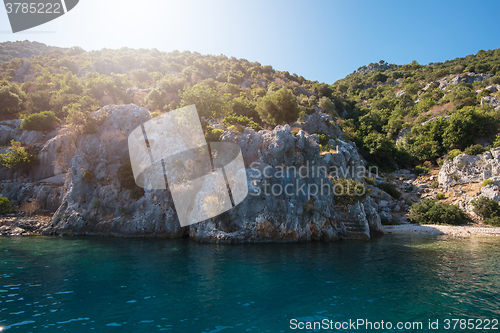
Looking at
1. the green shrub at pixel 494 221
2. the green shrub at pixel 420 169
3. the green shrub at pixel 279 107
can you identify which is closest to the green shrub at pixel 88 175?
the green shrub at pixel 279 107

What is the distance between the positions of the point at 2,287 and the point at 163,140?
22624mm

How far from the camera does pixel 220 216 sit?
2573cm

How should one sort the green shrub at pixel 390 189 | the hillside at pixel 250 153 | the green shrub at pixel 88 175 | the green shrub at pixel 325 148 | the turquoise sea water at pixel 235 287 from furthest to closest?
the green shrub at pixel 390 189 < the green shrub at pixel 325 148 < the green shrub at pixel 88 175 < the hillside at pixel 250 153 < the turquoise sea water at pixel 235 287

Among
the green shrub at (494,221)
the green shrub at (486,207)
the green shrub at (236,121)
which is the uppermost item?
the green shrub at (236,121)

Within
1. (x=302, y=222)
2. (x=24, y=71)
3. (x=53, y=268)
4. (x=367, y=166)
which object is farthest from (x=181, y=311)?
(x=24, y=71)

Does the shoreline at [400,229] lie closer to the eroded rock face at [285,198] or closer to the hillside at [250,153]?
the hillside at [250,153]

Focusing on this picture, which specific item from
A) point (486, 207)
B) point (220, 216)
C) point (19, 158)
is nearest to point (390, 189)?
point (486, 207)

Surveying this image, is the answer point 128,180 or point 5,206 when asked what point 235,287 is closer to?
point 128,180

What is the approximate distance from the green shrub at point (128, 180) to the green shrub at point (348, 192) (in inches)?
1008

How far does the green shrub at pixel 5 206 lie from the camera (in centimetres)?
3047

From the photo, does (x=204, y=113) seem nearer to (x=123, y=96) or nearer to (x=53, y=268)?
(x=53, y=268)

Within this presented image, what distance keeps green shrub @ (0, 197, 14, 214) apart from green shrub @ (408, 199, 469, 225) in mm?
58690

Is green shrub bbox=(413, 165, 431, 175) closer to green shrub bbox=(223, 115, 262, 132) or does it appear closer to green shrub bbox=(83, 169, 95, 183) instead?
green shrub bbox=(223, 115, 262, 132)

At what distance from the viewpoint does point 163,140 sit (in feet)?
105
